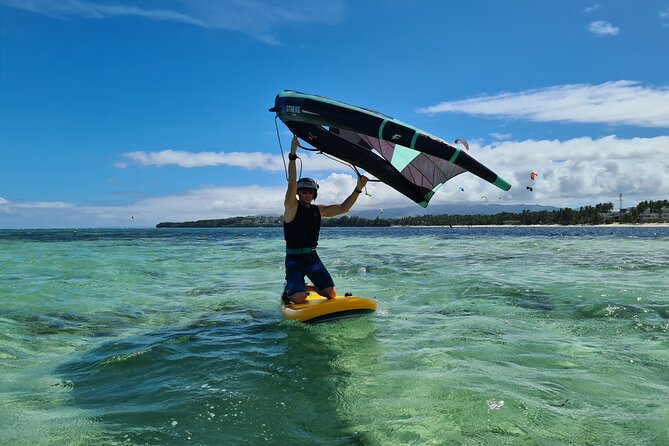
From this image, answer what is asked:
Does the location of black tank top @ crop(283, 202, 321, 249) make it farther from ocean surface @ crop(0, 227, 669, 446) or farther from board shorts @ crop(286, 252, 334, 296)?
ocean surface @ crop(0, 227, 669, 446)

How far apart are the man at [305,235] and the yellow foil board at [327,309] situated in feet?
→ 1.26

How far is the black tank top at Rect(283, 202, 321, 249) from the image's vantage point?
8367mm

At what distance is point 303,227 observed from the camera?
8422 mm

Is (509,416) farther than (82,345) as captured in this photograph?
No

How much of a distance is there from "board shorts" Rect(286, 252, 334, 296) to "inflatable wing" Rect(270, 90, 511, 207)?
2.17m

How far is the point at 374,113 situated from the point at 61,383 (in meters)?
5.71

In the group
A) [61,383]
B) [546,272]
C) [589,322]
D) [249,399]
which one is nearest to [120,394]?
[61,383]

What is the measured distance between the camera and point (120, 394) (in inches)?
201

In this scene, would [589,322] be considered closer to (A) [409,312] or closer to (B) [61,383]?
(A) [409,312]

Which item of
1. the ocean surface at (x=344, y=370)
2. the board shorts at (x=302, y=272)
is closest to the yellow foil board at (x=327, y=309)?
the ocean surface at (x=344, y=370)

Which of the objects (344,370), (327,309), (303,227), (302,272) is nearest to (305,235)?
(303,227)

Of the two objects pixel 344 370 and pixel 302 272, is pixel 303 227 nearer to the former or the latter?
pixel 302 272

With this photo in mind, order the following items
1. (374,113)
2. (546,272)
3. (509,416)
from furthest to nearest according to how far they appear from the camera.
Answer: (546,272) < (374,113) < (509,416)

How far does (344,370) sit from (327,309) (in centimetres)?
213
